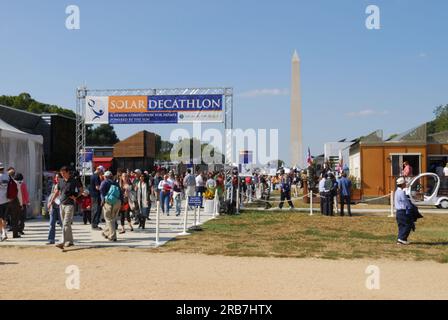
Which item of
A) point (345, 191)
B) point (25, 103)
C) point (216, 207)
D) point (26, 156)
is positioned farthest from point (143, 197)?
point (25, 103)

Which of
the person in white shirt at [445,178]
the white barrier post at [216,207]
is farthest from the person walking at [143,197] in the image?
the person in white shirt at [445,178]

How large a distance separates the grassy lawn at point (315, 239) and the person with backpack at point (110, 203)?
1535 mm

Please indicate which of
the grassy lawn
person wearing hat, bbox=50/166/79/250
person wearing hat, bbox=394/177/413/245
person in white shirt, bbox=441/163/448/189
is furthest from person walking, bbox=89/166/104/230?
person in white shirt, bbox=441/163/448/189

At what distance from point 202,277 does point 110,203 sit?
4773 mm

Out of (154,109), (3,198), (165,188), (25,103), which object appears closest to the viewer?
(3,198)

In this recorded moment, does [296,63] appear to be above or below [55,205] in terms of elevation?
above

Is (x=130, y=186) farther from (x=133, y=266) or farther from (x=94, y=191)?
(x=133, y=266)

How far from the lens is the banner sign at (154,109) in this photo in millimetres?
22250

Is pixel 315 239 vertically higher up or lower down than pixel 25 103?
lower down

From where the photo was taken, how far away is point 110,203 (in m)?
12.6

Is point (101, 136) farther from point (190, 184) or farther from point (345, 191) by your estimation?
point (345, 191)

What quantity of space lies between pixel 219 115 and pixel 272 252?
11567 mm

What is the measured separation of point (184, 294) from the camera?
723 centimetres
